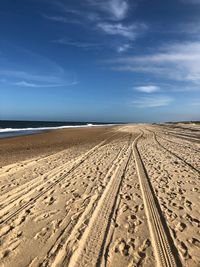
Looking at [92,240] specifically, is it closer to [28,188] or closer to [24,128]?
[28,188]

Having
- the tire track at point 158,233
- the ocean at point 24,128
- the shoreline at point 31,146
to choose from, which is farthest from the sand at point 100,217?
the ocean at point 24,128

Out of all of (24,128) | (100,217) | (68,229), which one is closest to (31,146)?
(100,217)

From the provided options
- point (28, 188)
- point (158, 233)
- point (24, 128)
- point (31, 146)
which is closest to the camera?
point (158, 233)

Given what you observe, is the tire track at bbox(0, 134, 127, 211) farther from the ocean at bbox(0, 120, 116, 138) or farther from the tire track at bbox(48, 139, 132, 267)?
the ocean at bbox(0, 120, 116, 138)

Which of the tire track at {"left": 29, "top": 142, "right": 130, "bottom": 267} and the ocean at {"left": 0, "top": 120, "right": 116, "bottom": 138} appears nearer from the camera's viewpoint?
the tire track at {"left": 29, "top": 142, "right": 130, "bottom": 267}

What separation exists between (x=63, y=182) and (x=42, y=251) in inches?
161

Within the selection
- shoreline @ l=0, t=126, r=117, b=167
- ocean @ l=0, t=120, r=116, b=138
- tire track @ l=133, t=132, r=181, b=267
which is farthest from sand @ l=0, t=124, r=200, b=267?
ocean @ l=0, t=120, r=116, b=138

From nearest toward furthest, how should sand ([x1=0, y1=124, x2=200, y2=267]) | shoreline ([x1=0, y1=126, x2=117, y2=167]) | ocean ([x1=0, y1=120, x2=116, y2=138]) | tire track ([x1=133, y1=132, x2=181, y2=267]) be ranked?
1. tire track ([x1=133, y1=132, x2=181, y2=267])
2. sand ([x1=0, y1=124, x2=200, y2=267])
3. shoreline ([x1=0, y1=126, x2=117, y2=167])
4. ocean ([x1=0, y1=120, x2=116, y2=138])

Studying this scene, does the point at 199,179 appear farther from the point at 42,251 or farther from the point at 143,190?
the point at 42,251

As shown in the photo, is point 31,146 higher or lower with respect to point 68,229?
lower

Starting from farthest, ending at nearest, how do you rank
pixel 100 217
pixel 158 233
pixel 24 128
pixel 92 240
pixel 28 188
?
1. pixel 24 128
2. pixel 28 188
3. pixel 100 217
4. pixel 158 233
5. pixel 92 240

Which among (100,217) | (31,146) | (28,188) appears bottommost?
(31,146)

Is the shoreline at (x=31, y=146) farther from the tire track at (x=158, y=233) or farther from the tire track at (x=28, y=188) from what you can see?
the tire track at (x=158, y=233)

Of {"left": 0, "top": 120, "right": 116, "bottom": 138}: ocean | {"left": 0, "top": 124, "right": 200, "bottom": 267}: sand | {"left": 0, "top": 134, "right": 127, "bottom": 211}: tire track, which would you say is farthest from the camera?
{"left": 0, "top": 120, "right": 116, "bottom": 138}: ocean
